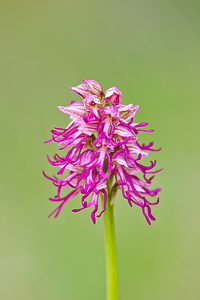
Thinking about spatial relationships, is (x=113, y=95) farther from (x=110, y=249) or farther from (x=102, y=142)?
(x=110, y=249)

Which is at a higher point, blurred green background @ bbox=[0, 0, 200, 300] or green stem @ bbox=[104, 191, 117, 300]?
blurred green background @ bbox=[0, 0, 200, 300]

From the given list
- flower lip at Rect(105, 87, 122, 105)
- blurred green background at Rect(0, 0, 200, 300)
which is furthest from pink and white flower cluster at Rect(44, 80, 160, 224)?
blurred green background at Rect(0, 0, 200, 300)

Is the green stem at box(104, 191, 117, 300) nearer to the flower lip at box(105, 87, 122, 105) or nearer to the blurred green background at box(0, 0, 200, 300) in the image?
the flower lip at box(105, 87, 122, 105)

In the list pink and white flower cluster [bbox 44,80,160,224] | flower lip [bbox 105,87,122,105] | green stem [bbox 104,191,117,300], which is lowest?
green stem [bbox 104,191,117,300]

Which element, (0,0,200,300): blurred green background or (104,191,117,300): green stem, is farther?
(0,0,200,300): blurred green background
